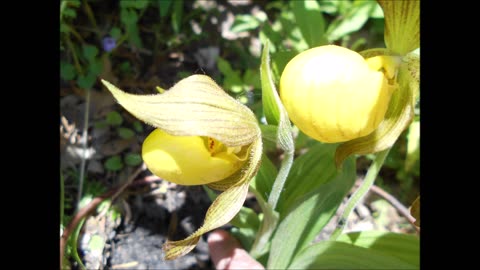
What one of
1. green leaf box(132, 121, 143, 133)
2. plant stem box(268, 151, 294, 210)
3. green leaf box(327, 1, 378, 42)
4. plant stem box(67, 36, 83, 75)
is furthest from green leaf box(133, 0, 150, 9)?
plant stem box(268, 151, 294, 210)

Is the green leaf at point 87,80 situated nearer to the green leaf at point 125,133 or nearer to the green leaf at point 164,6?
the green leaf at point 125,133

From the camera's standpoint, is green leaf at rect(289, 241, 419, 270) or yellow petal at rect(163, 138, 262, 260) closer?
yellow petal at rect(163, 138, 262, 260)

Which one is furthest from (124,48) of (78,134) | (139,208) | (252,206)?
(252,206)

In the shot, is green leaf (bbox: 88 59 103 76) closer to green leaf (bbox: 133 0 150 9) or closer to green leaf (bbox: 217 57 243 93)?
green leaf (bbox: 133 0 150 9)

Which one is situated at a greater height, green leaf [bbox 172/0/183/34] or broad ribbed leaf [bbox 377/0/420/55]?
broad ribbed leaf [bbox 377/0/420/55]

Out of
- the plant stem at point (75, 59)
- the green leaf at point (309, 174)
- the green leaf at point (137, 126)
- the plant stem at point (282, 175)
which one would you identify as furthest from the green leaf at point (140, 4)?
the plant stem at point (282, 175)

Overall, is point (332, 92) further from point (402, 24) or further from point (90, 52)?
point (90, 52)

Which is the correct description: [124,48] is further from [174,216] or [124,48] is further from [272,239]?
[272,239]
